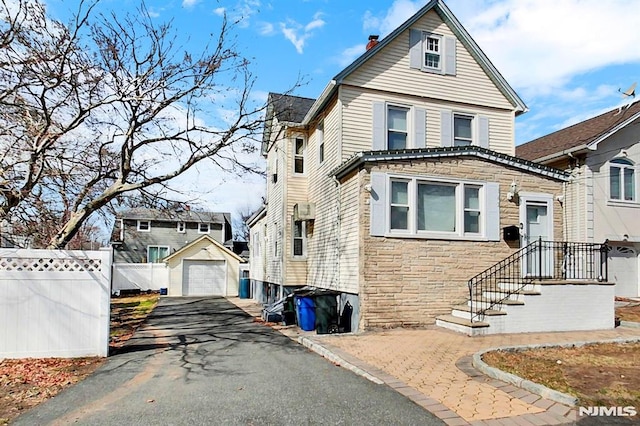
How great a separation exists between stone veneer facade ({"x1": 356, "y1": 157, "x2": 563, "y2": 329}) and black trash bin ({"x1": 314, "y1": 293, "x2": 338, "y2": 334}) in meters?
1.11

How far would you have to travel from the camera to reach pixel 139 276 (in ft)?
103

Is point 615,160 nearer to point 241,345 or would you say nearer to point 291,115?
point 291,115

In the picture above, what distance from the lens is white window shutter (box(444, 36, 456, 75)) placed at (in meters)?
15.3

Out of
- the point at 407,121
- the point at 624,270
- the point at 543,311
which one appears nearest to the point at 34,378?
the point at 543,311

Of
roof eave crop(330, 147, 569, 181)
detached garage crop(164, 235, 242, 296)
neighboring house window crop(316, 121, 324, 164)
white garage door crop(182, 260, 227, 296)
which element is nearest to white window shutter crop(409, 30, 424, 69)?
neighboring house window crop(316, 121, 324, 164)

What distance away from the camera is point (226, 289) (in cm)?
2914

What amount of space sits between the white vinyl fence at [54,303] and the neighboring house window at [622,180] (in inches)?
667

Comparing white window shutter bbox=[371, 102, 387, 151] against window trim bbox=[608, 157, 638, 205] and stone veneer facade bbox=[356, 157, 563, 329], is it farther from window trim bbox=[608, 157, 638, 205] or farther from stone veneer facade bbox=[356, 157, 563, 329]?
window trim bbox=[608, 157, 638, 205]

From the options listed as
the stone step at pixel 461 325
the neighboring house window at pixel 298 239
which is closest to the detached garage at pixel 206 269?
the neighboring house window at pixel 298 239

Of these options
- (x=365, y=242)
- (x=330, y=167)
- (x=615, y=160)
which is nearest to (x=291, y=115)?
(x=330, y=167)

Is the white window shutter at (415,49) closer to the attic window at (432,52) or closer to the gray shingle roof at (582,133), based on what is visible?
the attic window at (432,52)

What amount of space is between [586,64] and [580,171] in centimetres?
423

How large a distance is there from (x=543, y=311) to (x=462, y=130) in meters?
6.88

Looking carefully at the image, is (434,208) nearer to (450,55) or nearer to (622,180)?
(450,55)
